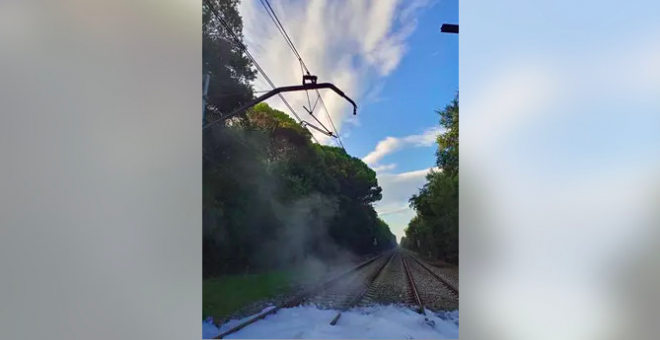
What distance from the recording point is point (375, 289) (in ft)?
5.62

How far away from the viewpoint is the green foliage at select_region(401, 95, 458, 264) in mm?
1674

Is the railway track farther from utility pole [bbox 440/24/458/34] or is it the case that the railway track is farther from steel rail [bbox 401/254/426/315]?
utility pole [bbox 440/24/458/34]

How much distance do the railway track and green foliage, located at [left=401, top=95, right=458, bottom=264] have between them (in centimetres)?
10

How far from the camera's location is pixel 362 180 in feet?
5.65

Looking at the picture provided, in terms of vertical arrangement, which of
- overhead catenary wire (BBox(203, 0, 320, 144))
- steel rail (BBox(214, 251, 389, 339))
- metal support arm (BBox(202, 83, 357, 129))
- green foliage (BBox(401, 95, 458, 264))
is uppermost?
overhead catenary wire (BBox(203, 0, 320, 144))

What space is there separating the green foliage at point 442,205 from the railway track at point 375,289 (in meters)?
0.10

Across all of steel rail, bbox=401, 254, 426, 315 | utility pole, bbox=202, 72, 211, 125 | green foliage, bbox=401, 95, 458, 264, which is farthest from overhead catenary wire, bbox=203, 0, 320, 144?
steel rail, bbox=401, 254, 426, 315

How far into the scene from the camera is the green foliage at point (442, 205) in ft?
5.49

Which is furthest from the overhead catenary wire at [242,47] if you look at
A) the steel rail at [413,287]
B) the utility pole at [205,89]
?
the steel rail at [413,287]

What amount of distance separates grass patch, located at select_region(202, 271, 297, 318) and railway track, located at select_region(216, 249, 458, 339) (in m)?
0.08

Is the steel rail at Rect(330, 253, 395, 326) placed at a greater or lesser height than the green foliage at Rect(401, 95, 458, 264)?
lesser
